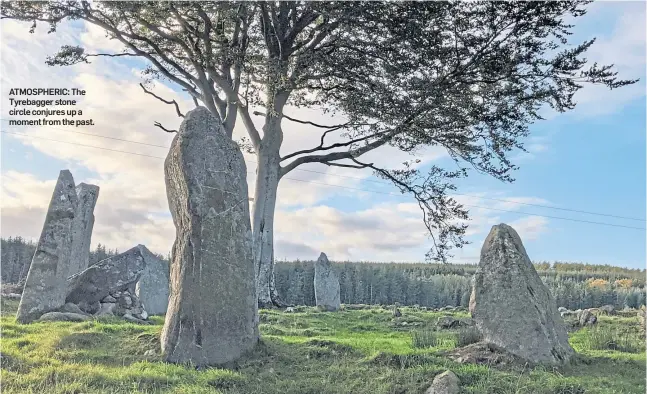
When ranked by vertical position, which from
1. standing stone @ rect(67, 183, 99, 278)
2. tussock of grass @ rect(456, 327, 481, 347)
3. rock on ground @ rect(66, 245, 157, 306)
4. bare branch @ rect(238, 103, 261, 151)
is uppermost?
bare branch @ rect(238, 103, 261, 151)

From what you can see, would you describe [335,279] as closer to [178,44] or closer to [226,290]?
[178,44]

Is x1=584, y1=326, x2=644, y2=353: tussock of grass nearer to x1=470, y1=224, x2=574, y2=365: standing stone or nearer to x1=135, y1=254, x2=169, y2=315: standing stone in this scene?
x1=470, y1=224, x2=574, y2=365: standing stone

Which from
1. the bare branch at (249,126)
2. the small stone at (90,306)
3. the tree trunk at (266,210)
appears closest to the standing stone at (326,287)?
the tree trunk at (266,210)

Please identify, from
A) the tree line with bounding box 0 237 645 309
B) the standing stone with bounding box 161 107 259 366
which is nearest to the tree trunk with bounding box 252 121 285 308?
the standing stone with bounding box 161 107 259 366

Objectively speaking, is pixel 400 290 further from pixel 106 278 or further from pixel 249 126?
pixel 106 278

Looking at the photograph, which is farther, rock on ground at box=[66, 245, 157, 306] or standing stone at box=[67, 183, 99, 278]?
standing stone at box=[67, 183, 99, 278]

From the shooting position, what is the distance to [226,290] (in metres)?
9.80

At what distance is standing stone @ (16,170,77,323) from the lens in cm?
1491

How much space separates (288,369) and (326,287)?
1413 cm

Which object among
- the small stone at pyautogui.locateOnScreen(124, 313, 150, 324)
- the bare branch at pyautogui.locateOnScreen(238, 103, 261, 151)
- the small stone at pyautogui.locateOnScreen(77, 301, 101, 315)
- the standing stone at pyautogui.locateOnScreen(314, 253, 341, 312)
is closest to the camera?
the small stone at pyautogui.locateOnScreen(124, 313, 150, 324)

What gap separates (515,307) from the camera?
9.69 metres

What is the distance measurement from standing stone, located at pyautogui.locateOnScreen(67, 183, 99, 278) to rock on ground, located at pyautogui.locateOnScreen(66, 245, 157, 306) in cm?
306

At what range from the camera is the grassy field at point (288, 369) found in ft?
26.9

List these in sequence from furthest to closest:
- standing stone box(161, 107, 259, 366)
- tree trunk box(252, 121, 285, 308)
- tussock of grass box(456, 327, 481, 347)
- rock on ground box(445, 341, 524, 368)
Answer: tree trunk box(252, 121, 285, 308) < tussock of grass box(456, 327, 481, 347) < standing stone box(161, 107, 259, 366) < rock on ground box(445, 341, 524, 368)
